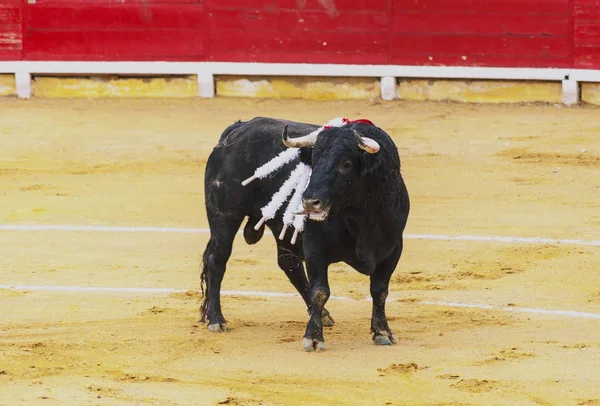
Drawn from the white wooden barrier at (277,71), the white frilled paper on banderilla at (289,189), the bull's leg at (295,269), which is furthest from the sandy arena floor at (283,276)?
the white frilled paper on banderilla at (289,189)

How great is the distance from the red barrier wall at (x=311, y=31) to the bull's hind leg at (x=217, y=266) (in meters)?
7.70

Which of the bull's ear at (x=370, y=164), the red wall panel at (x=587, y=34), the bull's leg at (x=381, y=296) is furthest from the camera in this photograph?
the red wall panel at (x=587, y=34)

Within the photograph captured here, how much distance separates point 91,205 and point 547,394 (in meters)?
5.69

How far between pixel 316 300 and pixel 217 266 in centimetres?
88

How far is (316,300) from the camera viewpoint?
20.2 ft

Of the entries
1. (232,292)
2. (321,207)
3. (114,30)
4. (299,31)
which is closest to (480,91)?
(299,31)

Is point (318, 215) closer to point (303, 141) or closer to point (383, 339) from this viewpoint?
point (303, 141)

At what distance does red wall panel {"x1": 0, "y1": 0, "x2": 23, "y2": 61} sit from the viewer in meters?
14.8

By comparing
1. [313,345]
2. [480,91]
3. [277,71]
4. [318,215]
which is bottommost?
[313,345]

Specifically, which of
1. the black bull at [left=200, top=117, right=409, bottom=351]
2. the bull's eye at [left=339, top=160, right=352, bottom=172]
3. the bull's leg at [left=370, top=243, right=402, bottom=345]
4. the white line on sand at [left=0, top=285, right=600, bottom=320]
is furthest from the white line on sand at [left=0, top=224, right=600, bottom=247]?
the bull's eye at [left=339, top=160, right=352, bottom=172]

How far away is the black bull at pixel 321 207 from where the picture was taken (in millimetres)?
5914

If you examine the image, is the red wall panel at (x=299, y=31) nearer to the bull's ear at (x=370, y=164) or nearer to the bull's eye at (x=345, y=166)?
the bull's ear at (x=370, y=164)

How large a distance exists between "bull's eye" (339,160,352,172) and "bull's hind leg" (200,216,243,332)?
3.52 feet

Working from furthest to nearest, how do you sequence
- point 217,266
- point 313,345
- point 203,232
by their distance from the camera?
point 203,232 < point 217,266 < point 313,345
